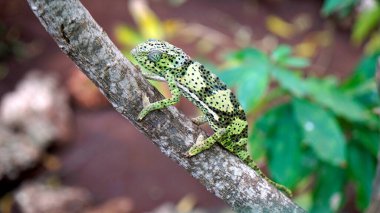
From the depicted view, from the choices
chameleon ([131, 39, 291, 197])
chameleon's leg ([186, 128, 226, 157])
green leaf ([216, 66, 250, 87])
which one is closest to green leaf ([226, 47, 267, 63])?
green leaf ([216, 66, 250, 87])

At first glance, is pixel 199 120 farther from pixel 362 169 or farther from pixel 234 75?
pixel 362 169

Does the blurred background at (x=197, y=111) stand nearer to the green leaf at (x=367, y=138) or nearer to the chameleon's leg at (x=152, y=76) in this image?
the green leaf at (x=367, y=138)

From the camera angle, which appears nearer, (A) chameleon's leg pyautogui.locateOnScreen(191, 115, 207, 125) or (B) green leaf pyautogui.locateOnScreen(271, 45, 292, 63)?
(A) chameleon's leg pyautogui.locateOnScreen(191, 115, 207, 125)

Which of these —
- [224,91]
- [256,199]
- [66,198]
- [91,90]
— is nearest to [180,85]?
[224,91]

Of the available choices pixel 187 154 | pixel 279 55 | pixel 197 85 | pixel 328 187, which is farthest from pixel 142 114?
pixel 328 187

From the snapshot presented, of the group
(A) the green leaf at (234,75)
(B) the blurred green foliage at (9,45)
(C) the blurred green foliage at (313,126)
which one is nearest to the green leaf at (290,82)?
(C) the blurred green foliage at (313,126)

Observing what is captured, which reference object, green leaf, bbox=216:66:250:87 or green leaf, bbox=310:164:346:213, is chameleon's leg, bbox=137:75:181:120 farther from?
green leaf, bbox=310:164:346:213
